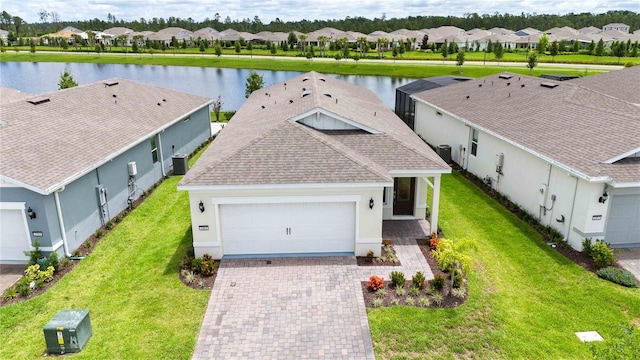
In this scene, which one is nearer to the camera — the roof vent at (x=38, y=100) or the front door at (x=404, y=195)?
the front door at (x=404, y=195)

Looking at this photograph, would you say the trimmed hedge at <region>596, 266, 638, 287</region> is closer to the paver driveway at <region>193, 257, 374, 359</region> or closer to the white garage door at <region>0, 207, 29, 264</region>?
the paver driveway at <region>193, 257, 374, 359</region>

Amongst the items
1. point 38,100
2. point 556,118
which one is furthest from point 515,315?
point 38,100

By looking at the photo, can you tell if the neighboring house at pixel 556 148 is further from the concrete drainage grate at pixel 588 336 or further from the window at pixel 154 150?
the window at pixel 154 150

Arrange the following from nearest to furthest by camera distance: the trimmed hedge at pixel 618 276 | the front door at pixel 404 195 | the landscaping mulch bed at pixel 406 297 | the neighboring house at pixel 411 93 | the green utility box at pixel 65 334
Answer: the green utility box at pixel 65 334, the landscaping mulch bed at pixel 406 297, the trimmed hedge at pixel 618 276, the front door at pixel 404 195, the neighboring house at pixel 411 93

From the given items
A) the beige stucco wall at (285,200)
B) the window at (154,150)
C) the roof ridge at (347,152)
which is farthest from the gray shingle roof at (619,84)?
the window at (154,150)

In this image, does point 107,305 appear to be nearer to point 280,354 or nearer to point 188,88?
point 280,354
